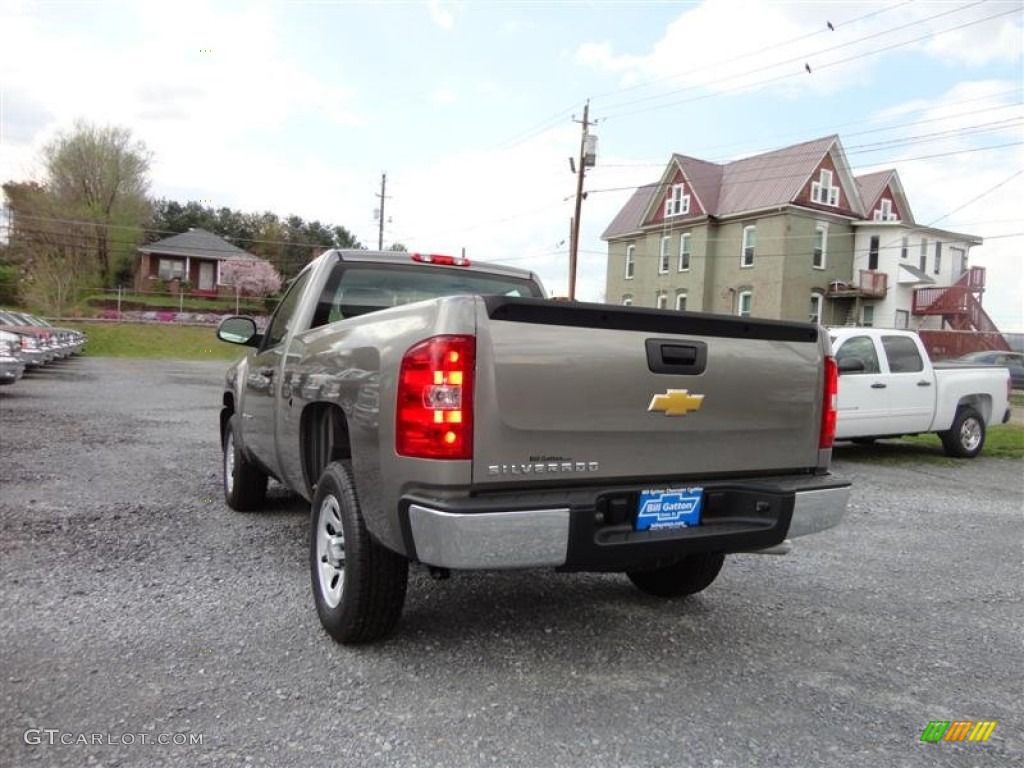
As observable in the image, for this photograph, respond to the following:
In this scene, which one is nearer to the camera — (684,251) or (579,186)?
(579,186)

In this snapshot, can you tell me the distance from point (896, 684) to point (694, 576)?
1.12 meters

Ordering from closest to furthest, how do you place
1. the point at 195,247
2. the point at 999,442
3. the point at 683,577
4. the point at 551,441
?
the point at 551,441, the point at 683,577, the point at 999,442, the point at 195,247

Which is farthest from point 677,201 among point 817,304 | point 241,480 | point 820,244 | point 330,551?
point 330,551

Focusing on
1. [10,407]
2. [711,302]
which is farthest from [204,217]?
[10,407]

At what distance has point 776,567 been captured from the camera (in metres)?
Result: 5.16

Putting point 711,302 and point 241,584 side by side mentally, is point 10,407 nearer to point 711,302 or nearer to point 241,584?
point 241,584

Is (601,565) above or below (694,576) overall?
above

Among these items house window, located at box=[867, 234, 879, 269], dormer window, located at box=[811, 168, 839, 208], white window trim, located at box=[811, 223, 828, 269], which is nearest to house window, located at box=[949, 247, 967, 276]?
house window, located at box=[867, 234, 879, 269]

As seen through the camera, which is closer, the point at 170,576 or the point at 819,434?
the point at 819,434

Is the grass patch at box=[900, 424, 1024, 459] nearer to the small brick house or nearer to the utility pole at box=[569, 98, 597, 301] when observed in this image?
the utility pole at box=[569, 98, 597, 301]

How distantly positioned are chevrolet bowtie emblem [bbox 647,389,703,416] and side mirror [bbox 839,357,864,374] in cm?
707

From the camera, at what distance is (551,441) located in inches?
117

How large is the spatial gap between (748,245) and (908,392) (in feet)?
87.1

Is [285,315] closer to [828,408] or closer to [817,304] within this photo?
[828,408]
